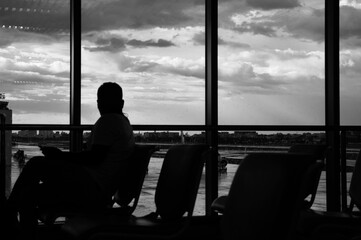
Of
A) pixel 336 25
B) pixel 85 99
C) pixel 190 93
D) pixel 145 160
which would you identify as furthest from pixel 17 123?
pixel 336 25

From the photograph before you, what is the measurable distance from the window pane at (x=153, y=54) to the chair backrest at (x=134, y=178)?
1.75 meters

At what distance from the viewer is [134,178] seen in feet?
8.86

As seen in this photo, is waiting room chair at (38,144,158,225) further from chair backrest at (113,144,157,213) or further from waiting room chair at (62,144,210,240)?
waiting room chair at (62,144,210,240)

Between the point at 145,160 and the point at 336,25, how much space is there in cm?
275

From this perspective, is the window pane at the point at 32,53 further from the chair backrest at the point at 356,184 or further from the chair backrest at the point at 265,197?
the chair backrest at the point at 265,197

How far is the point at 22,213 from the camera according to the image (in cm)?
266

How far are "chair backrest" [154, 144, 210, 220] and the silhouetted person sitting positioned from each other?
0.49 m

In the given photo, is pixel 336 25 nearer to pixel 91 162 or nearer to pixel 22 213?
pixel 91 162

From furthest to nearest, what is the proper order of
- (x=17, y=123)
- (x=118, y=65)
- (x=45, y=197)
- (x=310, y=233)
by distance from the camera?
(x=118, y=65) → (x=17, y=123) → (x=45, y=197) → (x=310, y=233)

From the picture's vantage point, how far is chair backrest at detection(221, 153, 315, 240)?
114 cm

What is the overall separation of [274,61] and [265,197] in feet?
14.5

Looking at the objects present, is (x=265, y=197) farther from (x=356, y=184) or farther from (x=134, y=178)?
(x=134, y=178)

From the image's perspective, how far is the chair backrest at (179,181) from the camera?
202 cm

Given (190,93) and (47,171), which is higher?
(190,93)
